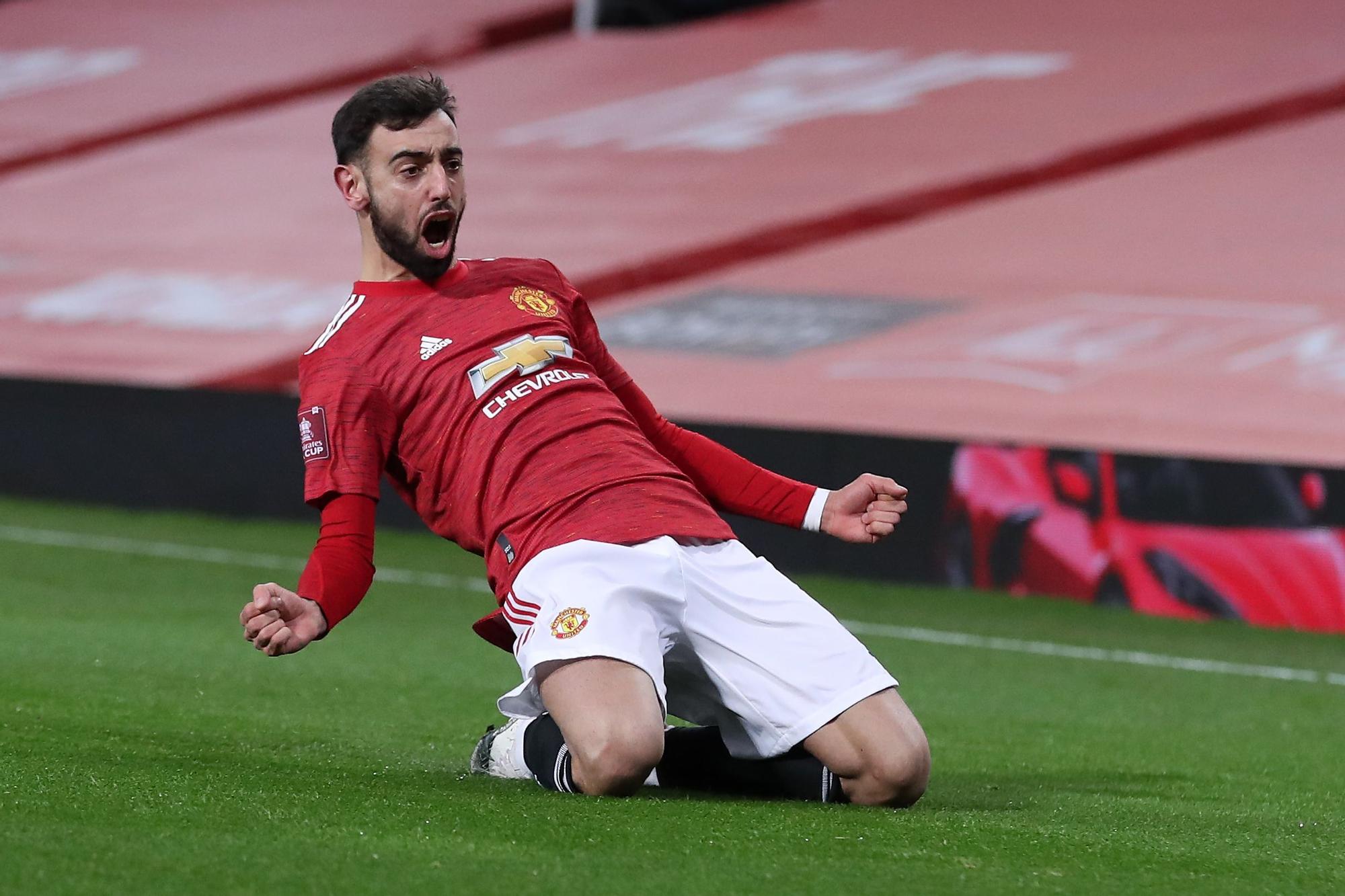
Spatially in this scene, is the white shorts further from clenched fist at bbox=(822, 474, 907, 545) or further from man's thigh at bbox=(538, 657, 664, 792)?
clenched fist at bbox=(822, 474, 907, 545)

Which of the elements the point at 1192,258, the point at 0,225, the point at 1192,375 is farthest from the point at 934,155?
the point at 0,225

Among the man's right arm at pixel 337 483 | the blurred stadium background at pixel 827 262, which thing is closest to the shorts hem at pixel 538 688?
the man's right arm at pixel 337 483

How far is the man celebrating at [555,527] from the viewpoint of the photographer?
358cm

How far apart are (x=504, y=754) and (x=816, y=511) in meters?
0.79

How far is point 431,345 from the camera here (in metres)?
3.83

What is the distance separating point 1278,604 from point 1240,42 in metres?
6.92

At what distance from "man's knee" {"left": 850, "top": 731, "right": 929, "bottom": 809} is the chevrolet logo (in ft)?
3.26

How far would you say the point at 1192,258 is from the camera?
36.4 feet

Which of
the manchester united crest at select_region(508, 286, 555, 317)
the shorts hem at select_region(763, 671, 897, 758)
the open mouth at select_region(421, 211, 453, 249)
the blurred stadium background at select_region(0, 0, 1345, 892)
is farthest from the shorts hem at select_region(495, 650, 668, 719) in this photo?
the blurred stadium background at select_region(0, 0, 1345, 892)

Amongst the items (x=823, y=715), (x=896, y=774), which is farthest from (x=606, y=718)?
(x=896, y=774)

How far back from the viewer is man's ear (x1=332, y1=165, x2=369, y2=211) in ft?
12.6

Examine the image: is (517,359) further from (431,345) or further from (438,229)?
(438,229)

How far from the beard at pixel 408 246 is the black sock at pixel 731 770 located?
1.01m

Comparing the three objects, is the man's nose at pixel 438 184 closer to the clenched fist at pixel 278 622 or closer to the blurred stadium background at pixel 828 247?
the clenched fist at pixel 278 622
